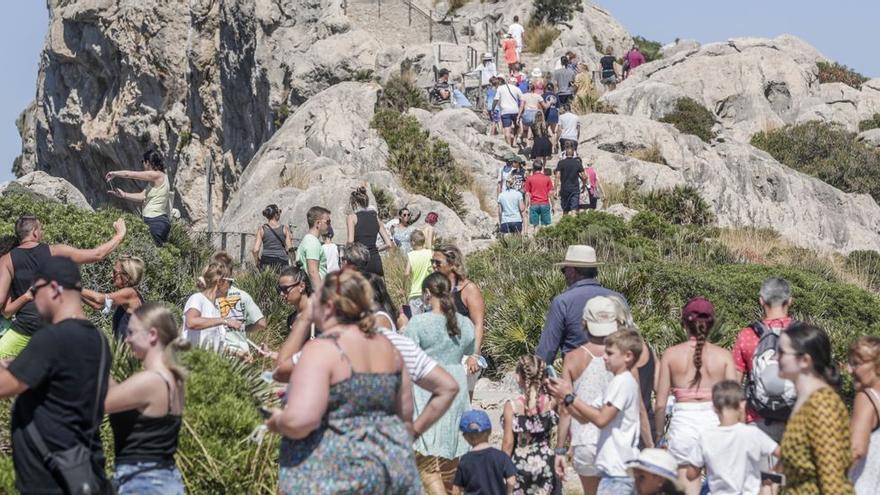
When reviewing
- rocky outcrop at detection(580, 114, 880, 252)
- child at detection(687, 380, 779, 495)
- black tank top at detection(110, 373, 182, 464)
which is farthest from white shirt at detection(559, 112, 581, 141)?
black tank top at detection(110, 373, 182, 464)

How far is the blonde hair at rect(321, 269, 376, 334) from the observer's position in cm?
Answer: 595

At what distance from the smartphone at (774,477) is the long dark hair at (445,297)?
2525 millimetres

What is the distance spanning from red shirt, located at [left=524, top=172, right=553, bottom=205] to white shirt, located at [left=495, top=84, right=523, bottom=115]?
5827 mm

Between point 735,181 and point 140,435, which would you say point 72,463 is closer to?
point 140,435

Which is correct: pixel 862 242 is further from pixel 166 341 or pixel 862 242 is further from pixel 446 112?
pixel 166 341

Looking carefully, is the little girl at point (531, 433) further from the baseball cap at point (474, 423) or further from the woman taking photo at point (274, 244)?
the woman taking photo at point (274, 244)

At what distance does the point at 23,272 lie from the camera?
1011 cm

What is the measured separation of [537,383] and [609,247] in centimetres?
1195

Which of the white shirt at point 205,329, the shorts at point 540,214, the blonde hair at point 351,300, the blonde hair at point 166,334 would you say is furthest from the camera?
the shorts at point 540,214

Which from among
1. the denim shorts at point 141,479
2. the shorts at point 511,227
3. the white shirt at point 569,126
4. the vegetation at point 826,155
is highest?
the denim shorts at point 141,479

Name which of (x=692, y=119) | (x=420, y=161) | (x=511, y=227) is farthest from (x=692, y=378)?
(x=692, y=119)

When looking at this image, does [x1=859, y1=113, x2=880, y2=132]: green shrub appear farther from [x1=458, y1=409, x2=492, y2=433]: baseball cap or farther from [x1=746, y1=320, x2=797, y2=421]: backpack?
[x1=458, y1=409, x2=492, y2=433]: baseball cap

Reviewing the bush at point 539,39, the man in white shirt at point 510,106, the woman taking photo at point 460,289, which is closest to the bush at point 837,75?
the bush at point 539,39

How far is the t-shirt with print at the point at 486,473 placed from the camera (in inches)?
330
